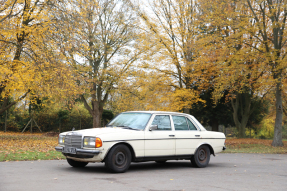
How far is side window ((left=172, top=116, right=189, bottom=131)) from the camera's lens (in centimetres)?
991

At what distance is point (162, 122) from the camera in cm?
959

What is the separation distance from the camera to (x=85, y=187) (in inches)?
242

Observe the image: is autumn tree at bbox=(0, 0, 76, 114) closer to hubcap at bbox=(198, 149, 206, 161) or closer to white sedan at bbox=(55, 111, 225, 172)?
white sedan at bbox=(55, 111, 225, 172)

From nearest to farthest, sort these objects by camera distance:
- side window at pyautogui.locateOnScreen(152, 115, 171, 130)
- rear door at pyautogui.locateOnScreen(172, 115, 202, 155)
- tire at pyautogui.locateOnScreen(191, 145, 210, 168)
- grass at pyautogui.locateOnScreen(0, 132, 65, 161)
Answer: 1. side window at pyautogui.locateOnScreen(152, 115, 171, 130)
2. rear door at pyautogui.locateOnScreen(172, 115, 202, 155)
3. tire at pyautogui.locateOnScreen(191, 145, 210, 168)
4. grass at pyautogui.locateOnScreen(0, 132, 65, 161)

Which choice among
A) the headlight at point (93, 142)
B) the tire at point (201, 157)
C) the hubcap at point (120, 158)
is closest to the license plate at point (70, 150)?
the headlight at point (93, 142)

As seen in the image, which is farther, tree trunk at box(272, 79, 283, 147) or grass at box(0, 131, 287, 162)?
tree trunk at box(272, 79, 283, 147)

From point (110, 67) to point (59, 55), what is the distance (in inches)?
394

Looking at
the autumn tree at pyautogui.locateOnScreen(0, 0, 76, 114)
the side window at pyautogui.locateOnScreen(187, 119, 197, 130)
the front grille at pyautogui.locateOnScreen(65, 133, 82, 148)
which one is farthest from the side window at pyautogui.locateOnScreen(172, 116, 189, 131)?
the autumn tree at pyautogui.locateOnScreen(0, 0, 76, 114)

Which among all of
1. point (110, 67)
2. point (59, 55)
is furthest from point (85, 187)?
point (110, 67)

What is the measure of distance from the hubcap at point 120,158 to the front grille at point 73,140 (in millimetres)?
1003

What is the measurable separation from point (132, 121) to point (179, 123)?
5.39 ft

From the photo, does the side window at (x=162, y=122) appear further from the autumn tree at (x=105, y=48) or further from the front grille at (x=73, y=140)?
the autumn tree at (x=105, y=48)

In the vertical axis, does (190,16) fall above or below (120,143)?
above

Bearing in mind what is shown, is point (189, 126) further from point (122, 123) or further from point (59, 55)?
point (59, 55)
